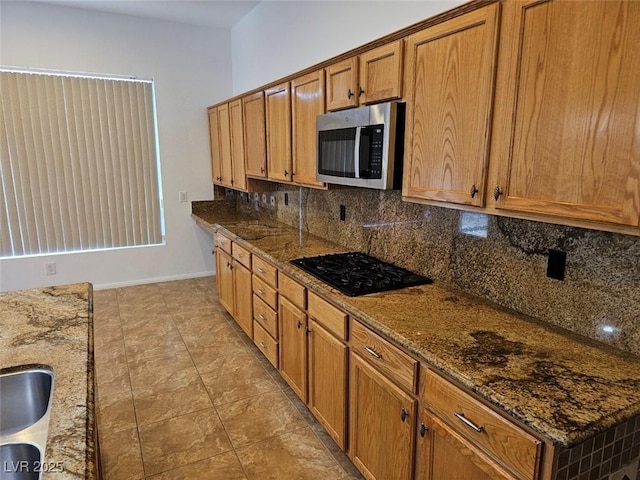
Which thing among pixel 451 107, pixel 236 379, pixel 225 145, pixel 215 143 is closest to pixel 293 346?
pixel 236 379

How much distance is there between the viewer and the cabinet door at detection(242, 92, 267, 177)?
3359mm

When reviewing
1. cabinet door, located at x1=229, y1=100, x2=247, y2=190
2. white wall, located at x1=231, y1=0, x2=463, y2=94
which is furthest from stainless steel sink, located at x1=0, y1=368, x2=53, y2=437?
cabinet door, located at x1=229, y1=100, x2=247, y2=190

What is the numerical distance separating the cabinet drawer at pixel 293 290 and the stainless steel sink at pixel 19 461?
4.60 ft

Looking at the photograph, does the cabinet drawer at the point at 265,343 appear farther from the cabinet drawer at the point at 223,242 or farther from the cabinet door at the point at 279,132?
the cabinet door at the point at 279,132

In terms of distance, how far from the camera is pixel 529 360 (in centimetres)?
133

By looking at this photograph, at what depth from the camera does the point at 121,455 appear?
220 centimetres

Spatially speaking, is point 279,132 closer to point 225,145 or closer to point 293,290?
point 293,290

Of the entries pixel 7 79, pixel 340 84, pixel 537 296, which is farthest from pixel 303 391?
pixel 7 79

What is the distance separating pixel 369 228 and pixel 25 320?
6.18 ft

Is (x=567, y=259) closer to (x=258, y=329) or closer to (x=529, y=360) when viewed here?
(x=529, y=360)

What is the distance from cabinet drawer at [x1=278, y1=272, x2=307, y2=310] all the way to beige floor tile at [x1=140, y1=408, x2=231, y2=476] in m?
0.86

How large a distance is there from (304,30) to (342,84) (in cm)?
141

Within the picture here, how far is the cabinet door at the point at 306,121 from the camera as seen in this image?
8.27 feet

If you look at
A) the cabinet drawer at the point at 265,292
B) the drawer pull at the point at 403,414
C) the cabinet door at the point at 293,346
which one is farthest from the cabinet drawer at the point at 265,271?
the drawer pull at the point at 403,414
